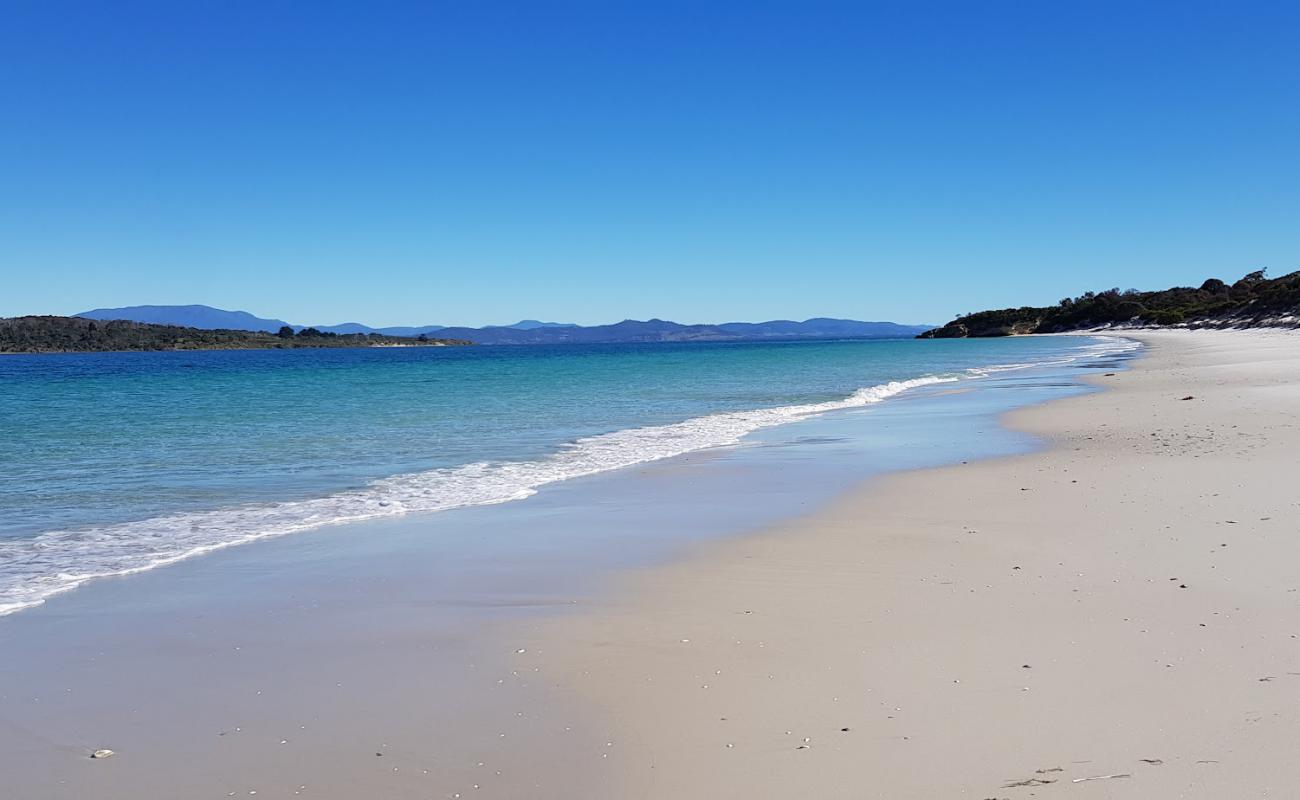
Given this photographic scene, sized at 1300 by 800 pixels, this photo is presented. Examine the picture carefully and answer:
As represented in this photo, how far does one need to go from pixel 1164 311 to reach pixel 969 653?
12170cm

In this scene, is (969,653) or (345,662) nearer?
(969,653)

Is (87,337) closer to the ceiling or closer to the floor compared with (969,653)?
closer to the ceiling

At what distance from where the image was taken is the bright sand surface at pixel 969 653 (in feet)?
11.8

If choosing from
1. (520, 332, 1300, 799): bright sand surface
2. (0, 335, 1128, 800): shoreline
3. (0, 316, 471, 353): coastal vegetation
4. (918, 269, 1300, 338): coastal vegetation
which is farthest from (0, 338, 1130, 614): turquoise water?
(0, 316, 471, 353): coastal vegetation

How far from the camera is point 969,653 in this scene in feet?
15.9

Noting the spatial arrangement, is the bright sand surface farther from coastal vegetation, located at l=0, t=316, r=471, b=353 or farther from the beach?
coastal vegetation, located at l=0, t=316, r=471, b=353

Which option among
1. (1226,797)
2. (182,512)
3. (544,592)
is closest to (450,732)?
(544,592)

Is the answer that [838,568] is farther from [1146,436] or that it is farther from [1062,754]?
[1146,436]

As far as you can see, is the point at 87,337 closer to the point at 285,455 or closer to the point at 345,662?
the point at 285,455

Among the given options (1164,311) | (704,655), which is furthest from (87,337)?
(704,655)

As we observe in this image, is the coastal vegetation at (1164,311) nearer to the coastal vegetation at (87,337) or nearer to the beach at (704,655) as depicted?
the beach at (704,655)

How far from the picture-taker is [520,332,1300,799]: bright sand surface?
11.8 ft

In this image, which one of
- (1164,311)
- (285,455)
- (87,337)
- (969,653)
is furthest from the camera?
(87,337)

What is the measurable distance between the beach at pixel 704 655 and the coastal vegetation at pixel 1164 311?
68210 millimetres
